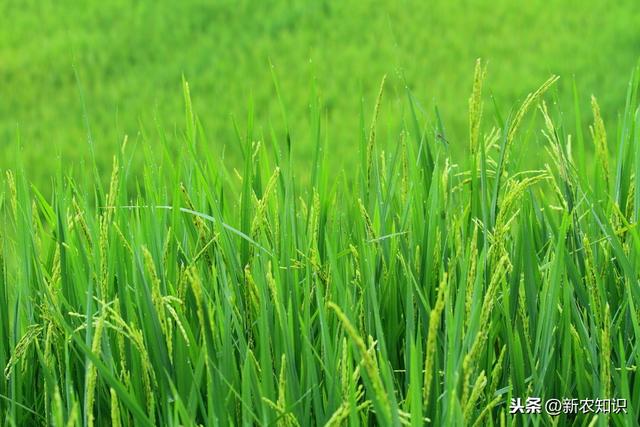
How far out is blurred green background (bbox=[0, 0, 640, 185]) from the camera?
13.5 feet

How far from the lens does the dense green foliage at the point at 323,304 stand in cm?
89

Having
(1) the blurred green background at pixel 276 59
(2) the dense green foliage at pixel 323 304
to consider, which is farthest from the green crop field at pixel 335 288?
(1) the blurred green background at pixel 276 59

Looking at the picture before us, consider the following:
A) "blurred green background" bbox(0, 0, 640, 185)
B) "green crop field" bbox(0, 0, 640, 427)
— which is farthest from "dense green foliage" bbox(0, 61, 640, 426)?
"blurred green background" bbox(0, 0, 640, 185)

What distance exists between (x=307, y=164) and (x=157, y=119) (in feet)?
8.03

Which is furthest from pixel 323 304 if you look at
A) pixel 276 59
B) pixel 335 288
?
pixel 276 59

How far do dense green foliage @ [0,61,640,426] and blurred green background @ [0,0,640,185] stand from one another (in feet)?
8.19

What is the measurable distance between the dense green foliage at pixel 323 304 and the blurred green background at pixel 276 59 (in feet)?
8.19

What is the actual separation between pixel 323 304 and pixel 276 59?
381 cm

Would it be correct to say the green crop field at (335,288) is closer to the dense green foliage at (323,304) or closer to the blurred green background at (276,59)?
the dense green foliage at (323,304)

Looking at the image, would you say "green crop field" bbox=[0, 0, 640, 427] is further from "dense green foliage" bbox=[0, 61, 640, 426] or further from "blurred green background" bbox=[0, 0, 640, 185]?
"blurred green background" bbox=[0, 0, 640, 185]

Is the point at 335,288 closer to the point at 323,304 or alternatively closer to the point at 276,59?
the point at 323,304

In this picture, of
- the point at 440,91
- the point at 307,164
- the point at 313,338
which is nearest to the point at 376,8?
the point at 440,91

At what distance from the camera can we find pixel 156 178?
131 centimetres

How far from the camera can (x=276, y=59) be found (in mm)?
4672
